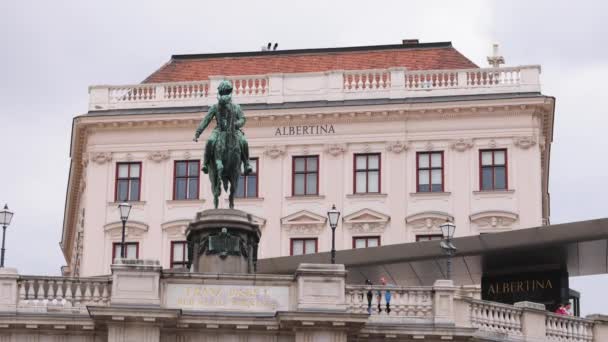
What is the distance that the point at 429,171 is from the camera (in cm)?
7175

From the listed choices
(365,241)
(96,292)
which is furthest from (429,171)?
(96,292)

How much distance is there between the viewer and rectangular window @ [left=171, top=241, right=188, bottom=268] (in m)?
70.8

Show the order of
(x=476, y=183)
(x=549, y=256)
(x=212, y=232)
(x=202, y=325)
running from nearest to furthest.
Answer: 1. (x=202, y=325)
2. (x=212, y=232)
3. (x=549, y=256)
4. (x=476, y=183)

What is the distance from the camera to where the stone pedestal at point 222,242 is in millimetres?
43312

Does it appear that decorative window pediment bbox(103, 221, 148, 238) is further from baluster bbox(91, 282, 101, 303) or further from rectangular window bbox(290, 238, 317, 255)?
baluster bbox(91, 282, 101, 303)

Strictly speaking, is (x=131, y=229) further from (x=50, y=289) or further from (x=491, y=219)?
(x=50, y=289)

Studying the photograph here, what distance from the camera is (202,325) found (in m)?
40.9

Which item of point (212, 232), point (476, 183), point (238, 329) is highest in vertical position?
point (476, 183)

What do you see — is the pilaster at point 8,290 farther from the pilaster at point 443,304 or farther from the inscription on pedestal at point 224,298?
the pilaster at point 443,304

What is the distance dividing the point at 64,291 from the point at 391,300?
26.0ft

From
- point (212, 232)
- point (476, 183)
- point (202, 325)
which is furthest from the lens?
point (476, 183)

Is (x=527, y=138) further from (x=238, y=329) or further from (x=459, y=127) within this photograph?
(x=238, y=329)

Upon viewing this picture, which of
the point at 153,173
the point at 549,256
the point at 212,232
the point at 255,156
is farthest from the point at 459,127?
the point at 212,232

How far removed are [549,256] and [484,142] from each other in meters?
20.1
